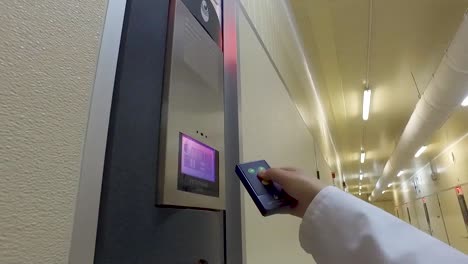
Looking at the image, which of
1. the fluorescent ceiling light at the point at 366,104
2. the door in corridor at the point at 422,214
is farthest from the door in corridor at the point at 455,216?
the fluorescent ceiling light at the point at 366,104

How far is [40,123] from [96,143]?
6 cm

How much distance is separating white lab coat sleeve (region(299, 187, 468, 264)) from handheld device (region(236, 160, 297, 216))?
0.14 ft

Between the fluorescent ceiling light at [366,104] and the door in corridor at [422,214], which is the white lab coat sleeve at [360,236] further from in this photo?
the door in corridor at [422,214]

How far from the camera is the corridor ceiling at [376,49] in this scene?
2.24 meters

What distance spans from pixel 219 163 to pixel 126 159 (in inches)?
8.9

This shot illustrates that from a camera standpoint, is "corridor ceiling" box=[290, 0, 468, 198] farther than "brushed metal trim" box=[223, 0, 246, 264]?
Yes

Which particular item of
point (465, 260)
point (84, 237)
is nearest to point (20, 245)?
point (84, 237)

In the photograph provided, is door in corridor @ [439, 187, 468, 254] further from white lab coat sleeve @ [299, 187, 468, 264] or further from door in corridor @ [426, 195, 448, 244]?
white lab coat sleeve @ [299, 187, 468, 264]

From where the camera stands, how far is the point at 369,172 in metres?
9.02

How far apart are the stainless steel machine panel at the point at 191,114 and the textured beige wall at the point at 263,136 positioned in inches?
8.5

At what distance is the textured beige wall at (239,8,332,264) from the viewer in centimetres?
80

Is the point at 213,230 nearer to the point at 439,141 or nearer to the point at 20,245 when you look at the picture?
the point at 20,245

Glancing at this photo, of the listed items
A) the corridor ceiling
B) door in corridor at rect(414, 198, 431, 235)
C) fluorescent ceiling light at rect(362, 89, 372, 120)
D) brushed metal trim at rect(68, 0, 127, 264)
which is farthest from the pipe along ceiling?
door in corridor at rect(414, 198, 431, 235)

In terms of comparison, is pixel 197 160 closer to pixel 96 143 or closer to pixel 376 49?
pixel 96 143
